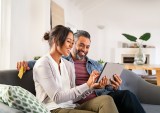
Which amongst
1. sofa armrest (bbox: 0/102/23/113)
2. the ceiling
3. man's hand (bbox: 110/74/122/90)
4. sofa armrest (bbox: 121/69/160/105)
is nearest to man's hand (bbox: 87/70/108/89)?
man's hand (bbox: 110/74/122/90)

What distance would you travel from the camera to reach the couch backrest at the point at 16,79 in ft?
5.07

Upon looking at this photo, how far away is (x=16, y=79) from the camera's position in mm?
1590

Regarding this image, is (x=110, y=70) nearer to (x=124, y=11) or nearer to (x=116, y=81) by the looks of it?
(x=116, y=81)

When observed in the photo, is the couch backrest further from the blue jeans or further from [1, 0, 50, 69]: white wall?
[1, 0, 50, 69]: white wall

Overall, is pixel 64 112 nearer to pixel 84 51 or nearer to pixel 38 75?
pixel 38 75

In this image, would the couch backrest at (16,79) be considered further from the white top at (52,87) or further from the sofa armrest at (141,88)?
the sofa armrest at (141,88)

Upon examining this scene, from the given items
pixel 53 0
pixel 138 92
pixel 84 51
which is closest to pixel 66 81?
pixel 84 51

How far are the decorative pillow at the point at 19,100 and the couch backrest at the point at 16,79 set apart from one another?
0.57 metres

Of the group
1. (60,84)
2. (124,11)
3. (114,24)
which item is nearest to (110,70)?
(60,84)

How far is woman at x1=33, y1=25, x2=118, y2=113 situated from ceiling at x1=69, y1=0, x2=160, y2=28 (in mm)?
4384

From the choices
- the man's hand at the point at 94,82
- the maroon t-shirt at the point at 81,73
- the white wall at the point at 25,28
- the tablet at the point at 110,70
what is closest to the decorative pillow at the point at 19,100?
the man's hand at the point at 94,82

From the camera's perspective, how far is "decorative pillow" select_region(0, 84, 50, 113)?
0.94m

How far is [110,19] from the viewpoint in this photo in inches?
264

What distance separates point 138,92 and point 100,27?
452 centimetres
